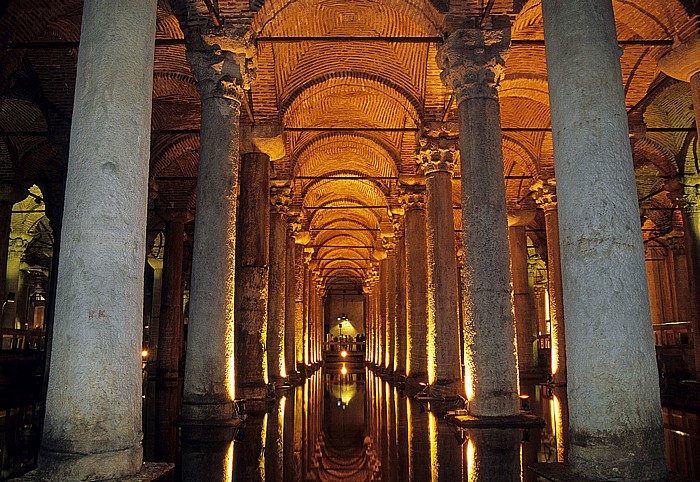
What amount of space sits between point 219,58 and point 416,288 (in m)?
7.30

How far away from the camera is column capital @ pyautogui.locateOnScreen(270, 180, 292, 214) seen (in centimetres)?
1457

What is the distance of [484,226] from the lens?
23.6ft

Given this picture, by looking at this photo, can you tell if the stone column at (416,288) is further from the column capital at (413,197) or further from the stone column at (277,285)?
the stone column at (277,285)

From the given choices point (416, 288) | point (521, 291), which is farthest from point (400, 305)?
point (416, 288)

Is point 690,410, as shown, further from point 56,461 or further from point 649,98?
point 56,461

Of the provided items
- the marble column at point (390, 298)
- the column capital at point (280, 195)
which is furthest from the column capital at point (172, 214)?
the marble column at point (390, 298)

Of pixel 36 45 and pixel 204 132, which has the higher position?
pixel 36 45

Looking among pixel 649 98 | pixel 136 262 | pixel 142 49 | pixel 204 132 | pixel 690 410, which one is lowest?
pixel 690 410

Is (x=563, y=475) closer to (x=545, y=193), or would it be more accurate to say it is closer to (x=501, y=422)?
(x=501, y=422)

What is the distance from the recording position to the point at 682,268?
2061 centimetres

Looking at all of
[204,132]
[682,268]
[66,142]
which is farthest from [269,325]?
[682,268]

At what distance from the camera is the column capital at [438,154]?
1061cm

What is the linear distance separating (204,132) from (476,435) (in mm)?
5080

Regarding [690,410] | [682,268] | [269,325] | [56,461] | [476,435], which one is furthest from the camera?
[682,268]
